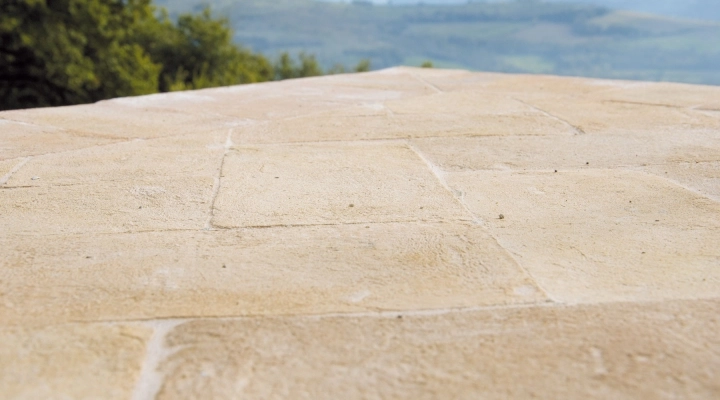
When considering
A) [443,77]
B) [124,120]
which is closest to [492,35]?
[443,77]

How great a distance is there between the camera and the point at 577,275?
4.74 feet

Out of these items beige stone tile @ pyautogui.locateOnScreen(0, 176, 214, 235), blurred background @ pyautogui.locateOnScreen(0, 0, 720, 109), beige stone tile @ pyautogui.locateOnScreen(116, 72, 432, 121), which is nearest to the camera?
beige stone tile @ pyautogui.locateOnScreen(0, 176, 214, 235)

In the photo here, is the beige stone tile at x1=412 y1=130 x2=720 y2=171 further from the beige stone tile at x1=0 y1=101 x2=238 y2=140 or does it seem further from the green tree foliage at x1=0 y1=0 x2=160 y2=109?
the green tree foliage at x1=0 y1=0 x2=160 y2=109

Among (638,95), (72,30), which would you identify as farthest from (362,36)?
(638,95)

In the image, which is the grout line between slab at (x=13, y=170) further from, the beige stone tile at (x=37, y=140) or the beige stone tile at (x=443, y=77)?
the beige stone tile at (x=443, y=77)

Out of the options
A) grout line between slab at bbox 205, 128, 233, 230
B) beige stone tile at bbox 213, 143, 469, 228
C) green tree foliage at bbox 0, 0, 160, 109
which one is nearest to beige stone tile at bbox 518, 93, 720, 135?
beige stone tile at bbox 213, 143, 469, 228

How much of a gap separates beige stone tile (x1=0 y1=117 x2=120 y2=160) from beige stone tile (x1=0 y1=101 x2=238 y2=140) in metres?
0.05

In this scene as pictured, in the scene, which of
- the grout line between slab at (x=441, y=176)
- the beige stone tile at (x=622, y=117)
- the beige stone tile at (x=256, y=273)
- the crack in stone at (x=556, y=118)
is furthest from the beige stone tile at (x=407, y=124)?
the beige stone tile at (x=256, y=273)

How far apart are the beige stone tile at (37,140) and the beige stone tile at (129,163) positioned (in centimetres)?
10

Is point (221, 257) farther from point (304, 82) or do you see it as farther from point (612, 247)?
point (304, 82)

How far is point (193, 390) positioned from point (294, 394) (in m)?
0.16

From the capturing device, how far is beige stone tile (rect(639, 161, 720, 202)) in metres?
2.14

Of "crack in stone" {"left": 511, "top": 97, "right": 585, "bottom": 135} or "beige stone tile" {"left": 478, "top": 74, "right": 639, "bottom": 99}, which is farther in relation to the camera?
"beige stone tile" {"left": 478, "top": 74, "right": 639, "bottom": 99}

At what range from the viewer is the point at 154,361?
3.59ft
